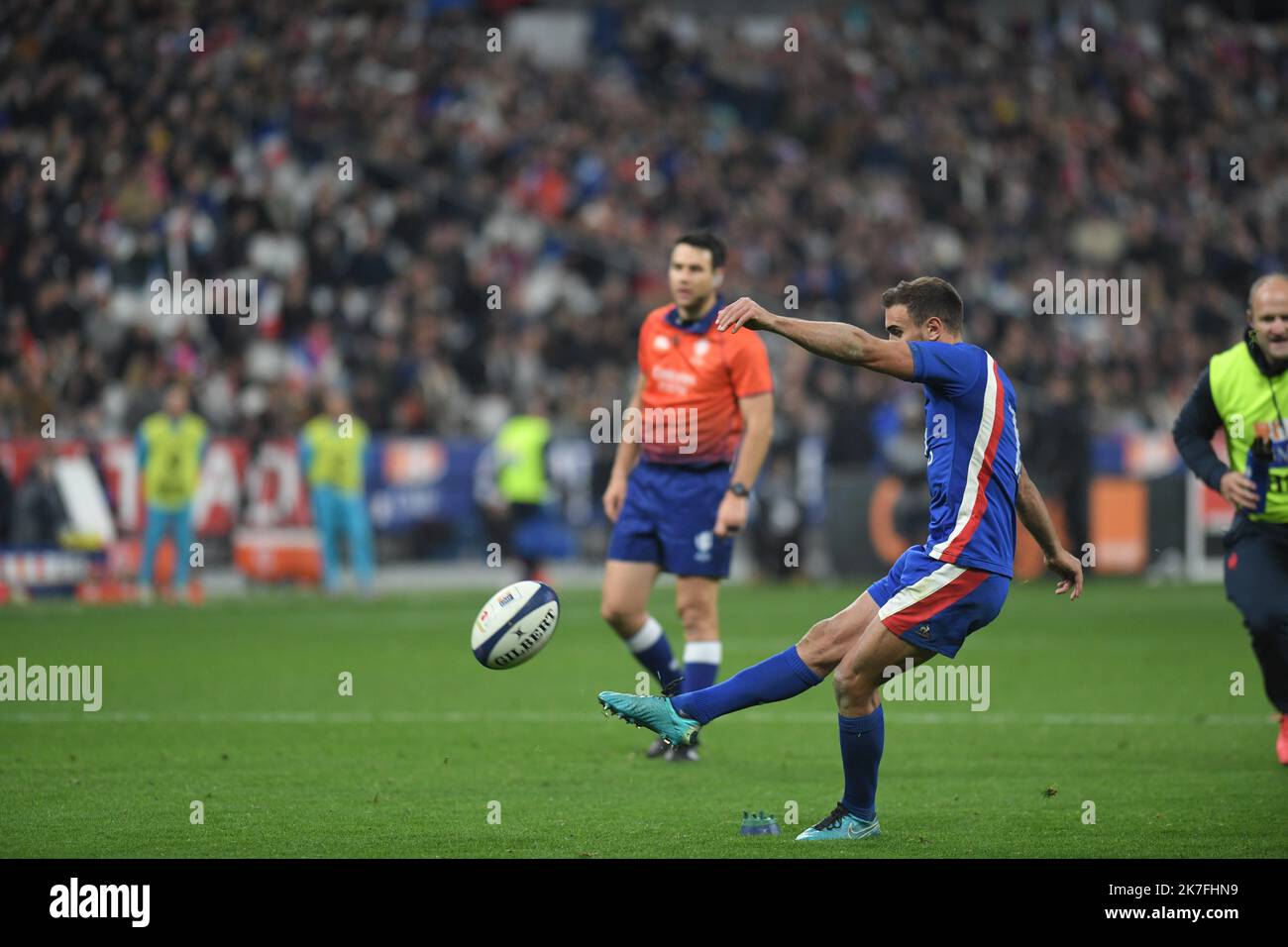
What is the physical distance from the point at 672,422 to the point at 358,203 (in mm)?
16413

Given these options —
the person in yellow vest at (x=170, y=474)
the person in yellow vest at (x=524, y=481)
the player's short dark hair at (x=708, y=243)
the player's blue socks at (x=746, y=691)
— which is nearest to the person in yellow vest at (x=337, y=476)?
the person in yellow vest at (x=170, y=474)

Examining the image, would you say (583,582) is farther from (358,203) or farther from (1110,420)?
(1110,420)

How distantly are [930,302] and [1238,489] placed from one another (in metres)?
2.46

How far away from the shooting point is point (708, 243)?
962cm

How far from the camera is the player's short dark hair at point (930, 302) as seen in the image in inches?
274

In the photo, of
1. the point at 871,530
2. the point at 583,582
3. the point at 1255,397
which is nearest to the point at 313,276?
the point at 583,582

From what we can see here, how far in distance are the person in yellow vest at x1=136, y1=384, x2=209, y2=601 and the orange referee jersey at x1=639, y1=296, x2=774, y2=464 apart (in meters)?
10.4

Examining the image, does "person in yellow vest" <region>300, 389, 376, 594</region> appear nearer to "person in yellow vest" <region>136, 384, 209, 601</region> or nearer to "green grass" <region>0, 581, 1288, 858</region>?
"person in yellow vest" <region>136, 384, 209, 601</region>

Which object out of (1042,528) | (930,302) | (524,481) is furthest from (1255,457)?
(524,481)

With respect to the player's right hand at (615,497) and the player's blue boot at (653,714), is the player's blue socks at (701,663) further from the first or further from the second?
the player's blue boot at (653,714)

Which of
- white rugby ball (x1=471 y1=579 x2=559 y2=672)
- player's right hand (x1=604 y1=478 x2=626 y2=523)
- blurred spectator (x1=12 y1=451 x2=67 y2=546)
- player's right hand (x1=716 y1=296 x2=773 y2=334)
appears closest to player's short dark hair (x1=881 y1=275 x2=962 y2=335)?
player's right hand (x1=716 y1=296 x2=773 y2=334)

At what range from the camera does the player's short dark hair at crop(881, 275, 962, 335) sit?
6953mm

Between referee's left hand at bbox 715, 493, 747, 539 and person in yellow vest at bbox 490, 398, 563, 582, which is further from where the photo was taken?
person in yellow vest at bbox 490, 398, 563, 582

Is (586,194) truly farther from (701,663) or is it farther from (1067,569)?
(1067,569)
